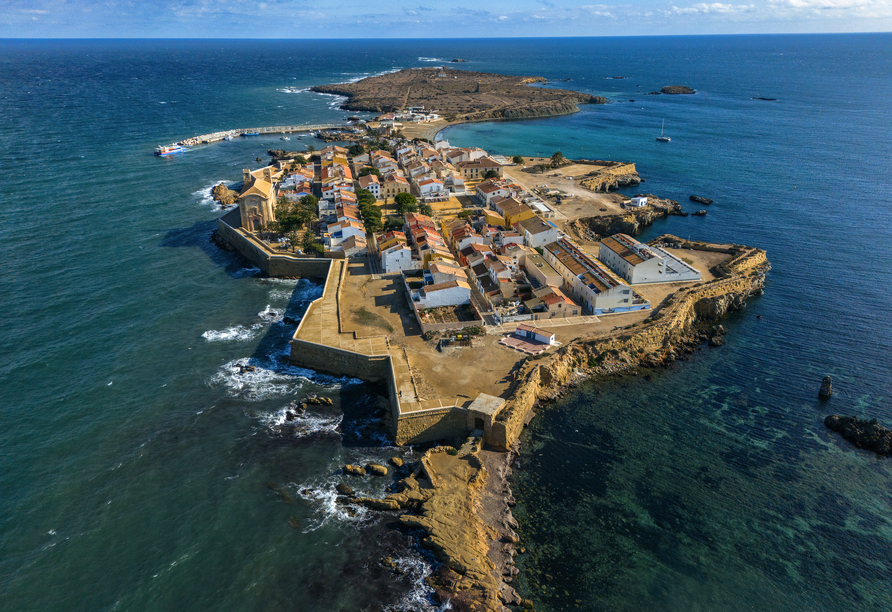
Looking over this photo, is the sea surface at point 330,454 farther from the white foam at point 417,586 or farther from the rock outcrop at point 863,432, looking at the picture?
the rock outcrop at point 863,432

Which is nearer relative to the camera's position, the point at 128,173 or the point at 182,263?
the point at 182,263

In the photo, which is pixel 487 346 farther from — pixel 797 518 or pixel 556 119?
pixel 556 119

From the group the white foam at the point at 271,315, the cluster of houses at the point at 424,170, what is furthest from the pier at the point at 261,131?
the white foam at the point at 271,315

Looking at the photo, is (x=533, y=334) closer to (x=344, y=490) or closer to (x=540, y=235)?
(x=344, y=490)

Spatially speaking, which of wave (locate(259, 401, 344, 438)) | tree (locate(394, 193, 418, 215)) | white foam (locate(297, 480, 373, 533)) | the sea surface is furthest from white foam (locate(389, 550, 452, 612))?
tree (locate(394, 193, 418, 215))

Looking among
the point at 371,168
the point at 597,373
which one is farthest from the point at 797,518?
the point at 371,168

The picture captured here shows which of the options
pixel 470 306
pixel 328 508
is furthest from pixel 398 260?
pixel 328 508

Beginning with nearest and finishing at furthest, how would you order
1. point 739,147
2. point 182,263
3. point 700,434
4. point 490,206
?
1. point 700,434
2. point 182,263
3. point 490,206
4. point 739,147
